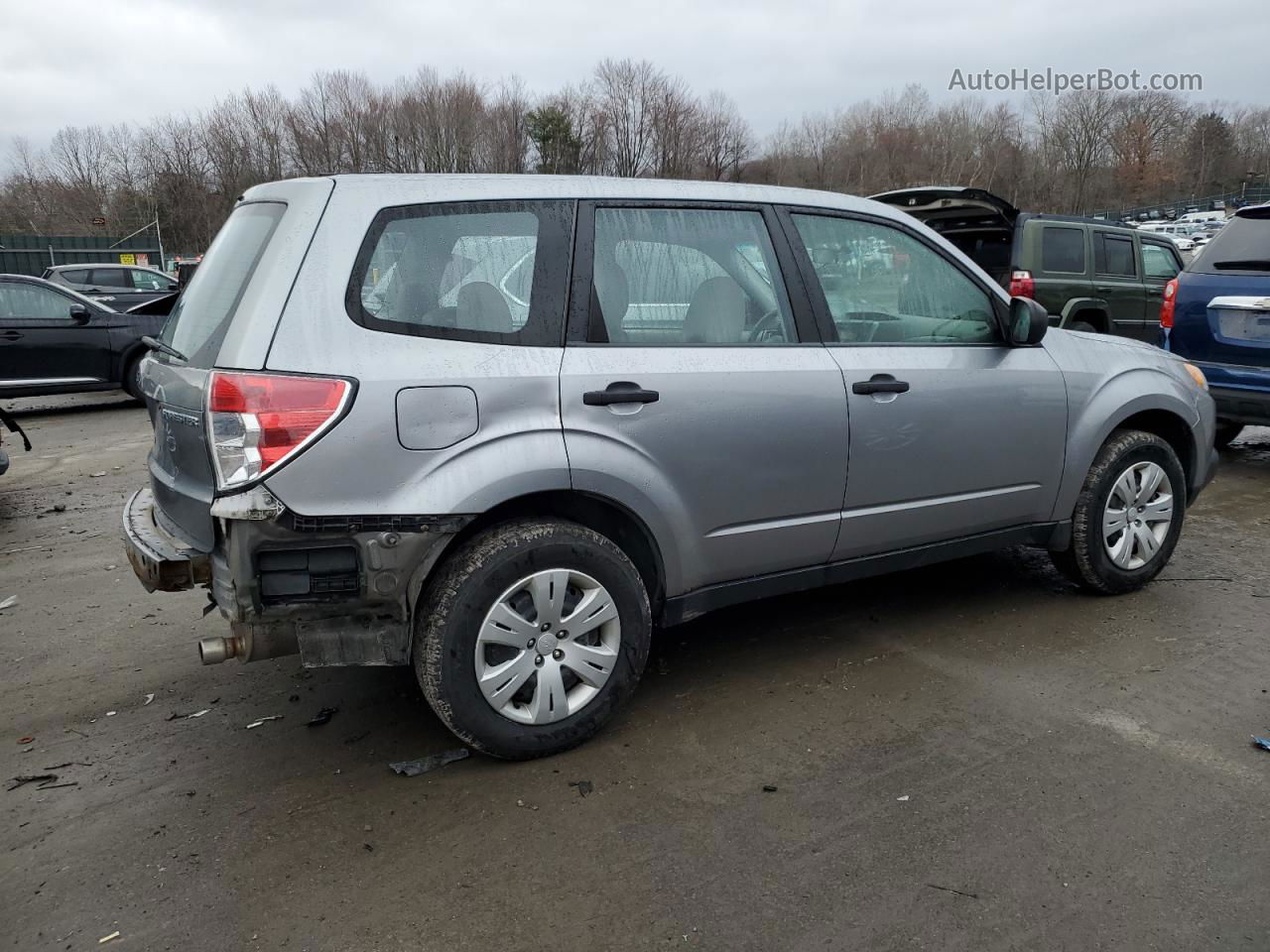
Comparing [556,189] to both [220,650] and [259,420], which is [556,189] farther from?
[220,650]

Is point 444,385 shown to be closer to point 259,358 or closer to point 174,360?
point 259,358

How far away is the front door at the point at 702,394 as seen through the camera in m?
3.11

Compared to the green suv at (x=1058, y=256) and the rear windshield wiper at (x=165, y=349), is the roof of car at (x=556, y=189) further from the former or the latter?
the green suv at (x=1058, y=256)

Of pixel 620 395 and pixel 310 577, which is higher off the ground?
pixel 620 395

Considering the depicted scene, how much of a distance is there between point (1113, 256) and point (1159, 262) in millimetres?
1367

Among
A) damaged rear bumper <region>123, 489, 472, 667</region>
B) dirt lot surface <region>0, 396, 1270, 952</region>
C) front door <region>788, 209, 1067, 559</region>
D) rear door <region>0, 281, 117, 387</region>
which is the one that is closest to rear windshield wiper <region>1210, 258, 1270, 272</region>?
dirt lot surface <region>0, 396, 1270, 952</region>

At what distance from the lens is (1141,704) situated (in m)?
Answer: 3.43

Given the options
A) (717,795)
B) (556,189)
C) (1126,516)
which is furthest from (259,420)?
(1126,516)

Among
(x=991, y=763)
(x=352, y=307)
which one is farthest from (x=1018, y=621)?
(x=352, y=307)

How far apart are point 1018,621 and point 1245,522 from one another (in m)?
2.50

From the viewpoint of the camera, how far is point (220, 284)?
312 cm

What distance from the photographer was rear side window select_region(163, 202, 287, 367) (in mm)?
2916

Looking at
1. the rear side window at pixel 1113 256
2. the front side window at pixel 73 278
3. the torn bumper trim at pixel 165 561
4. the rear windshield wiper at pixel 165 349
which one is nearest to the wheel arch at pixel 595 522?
the torn bumper trim at pixel 165 561

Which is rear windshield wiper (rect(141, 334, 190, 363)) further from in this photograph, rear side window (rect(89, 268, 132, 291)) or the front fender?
rear side window (rect(89, 268, 132, 291))
